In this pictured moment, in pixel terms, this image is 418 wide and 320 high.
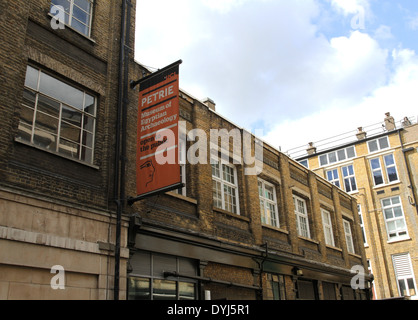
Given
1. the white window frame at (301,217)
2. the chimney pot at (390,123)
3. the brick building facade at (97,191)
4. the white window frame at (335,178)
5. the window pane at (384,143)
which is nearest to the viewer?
the brick building facade at (97,191)

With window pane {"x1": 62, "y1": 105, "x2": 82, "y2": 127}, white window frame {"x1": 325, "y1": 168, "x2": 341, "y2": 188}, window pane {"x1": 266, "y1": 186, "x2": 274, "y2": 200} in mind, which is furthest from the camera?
white window frame {"x1": 325, "y1": 168, "x2": 341, "y2": 188}

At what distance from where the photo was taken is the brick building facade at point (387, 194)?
100 feet

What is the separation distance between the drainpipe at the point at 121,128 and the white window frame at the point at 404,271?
26498mm

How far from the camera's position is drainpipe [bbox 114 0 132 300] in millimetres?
9438

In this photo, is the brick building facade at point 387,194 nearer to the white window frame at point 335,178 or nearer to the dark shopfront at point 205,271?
the white window frame at point 335,178

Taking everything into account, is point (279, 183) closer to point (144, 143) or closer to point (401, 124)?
point (144, 143)

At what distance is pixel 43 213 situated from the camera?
8328 mm

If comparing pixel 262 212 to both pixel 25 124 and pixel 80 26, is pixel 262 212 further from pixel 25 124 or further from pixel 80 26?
pixel 25 124

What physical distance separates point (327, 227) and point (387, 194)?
13.8 m

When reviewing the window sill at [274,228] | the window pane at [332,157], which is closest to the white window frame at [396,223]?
the window pane at [332,157]

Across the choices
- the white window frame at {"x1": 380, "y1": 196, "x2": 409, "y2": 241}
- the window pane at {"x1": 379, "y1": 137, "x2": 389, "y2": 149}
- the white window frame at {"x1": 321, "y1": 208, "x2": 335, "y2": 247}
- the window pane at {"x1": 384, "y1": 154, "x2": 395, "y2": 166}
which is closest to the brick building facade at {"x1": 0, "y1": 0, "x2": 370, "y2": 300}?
the white window frame at {"x1": 321, "y1": 208, "x2": 335, "y2": 247}

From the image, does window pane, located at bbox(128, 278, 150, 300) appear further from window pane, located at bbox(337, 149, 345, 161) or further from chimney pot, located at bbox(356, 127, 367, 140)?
chimney pot, located at bbox(356, 127, 367, 140)

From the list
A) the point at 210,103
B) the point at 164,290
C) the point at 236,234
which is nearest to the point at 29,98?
the point at 164,290

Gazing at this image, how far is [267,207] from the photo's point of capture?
16953mm
